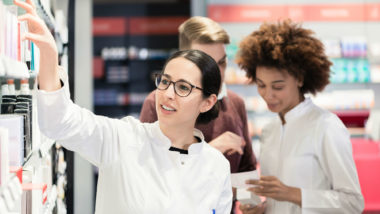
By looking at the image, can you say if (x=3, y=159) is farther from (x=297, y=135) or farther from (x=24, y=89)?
(x=297, y=135)

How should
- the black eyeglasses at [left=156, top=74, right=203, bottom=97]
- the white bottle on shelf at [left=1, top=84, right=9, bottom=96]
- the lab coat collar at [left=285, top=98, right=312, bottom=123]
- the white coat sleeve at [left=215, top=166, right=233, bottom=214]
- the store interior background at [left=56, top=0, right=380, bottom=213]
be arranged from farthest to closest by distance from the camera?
the store interior background at [left=56, top=0, right=380, bottom=213]
the lab coat collar at [left=285, top=98, right=312, bottom=123]
the white bottle on shelf at [left=1, top=84, right=9, bottom=96]
the white coat sleeve at [left=215, top=166, right=233, bottom=214]
the black eyeglasses at [left=156, top=74, right=203, bottom=97]

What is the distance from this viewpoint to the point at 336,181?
2.30 m

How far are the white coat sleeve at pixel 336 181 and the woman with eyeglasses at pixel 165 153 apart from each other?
0.72 metres

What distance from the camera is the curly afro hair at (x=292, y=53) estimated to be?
2.53 m

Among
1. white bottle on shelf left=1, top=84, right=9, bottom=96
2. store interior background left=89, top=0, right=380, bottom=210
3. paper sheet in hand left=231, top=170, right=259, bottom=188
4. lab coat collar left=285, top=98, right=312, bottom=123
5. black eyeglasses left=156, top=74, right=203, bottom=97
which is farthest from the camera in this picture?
Answer: store interior background left=89, top=0, right=380, bottom=210

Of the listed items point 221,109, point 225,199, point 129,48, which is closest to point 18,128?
point 225,199

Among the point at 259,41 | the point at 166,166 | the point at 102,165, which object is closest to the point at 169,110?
the point at 166,166

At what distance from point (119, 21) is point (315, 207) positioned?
25.4ft

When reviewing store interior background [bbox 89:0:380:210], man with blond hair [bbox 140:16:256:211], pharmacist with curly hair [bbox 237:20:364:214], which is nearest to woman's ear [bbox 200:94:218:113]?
man with blond hair [bbox 140:16:256:211]

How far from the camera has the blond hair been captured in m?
2.37

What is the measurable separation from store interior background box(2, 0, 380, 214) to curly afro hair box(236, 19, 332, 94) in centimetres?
39

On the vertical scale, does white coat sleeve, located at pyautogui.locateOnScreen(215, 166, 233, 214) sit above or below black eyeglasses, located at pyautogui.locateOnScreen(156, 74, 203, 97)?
below

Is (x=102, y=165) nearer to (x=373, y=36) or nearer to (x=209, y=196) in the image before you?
(x=209, y=196)

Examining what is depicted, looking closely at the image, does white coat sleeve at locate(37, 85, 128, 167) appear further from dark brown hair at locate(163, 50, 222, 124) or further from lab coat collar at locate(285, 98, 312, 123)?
lab coat collar at locate(285, 98, 312, 123)
